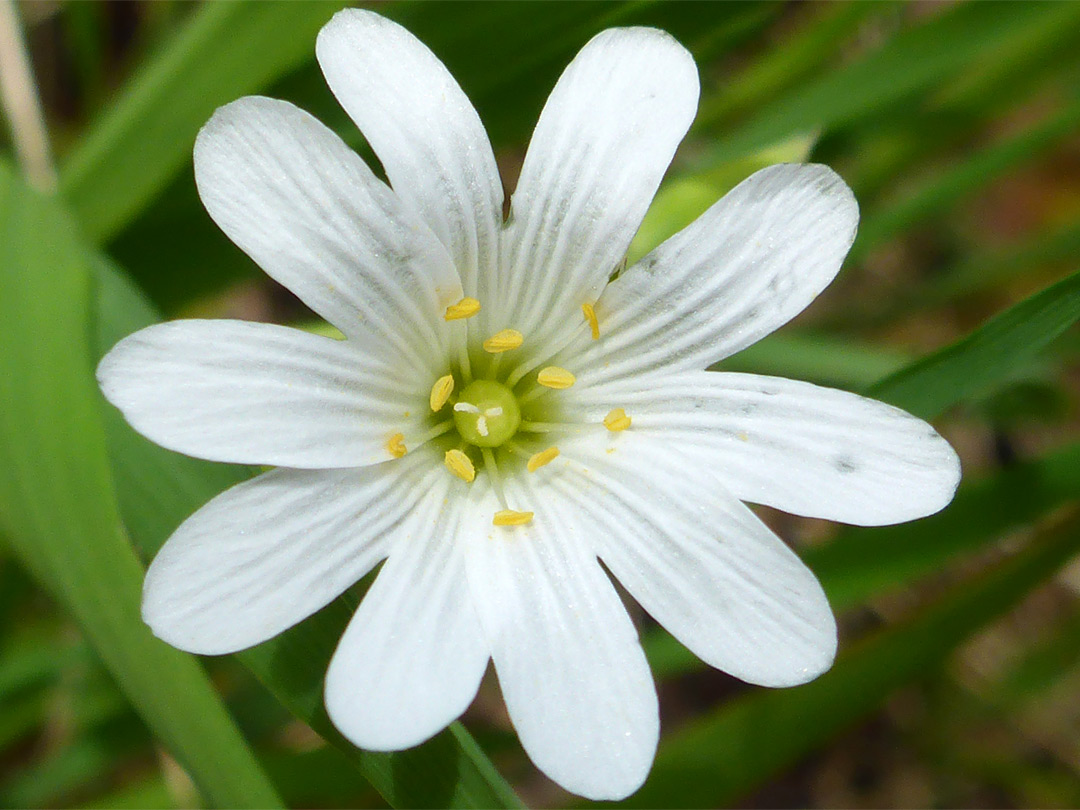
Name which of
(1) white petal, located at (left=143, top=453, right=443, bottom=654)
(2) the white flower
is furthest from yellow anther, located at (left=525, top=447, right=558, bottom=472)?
(1) white petal, located at (left=143, top=453, right=443, bottom=654)

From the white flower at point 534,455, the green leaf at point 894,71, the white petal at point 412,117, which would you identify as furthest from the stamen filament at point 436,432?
the green leaf at point 894,71

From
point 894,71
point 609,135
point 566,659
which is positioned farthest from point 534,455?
point 894,71

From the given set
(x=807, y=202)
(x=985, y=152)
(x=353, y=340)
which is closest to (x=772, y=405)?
(x=807, y=202)

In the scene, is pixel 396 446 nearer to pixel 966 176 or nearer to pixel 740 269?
pixel 740 269

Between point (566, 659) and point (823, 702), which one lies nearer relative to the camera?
point (566, 659)

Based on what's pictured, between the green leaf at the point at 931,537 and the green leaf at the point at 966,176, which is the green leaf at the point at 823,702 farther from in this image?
the green leaf at the point at 966,176
